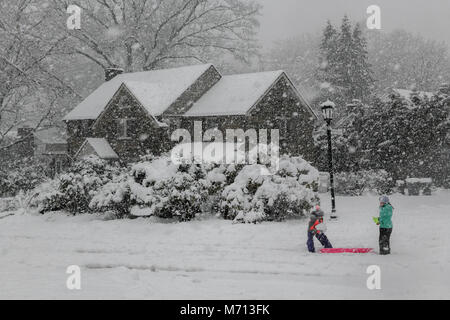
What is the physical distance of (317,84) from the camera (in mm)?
53594

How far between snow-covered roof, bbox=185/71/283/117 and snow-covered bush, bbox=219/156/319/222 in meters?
10.8

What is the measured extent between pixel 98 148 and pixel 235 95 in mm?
8936

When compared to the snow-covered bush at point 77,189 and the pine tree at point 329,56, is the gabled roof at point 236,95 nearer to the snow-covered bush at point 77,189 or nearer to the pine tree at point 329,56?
the snow-covered bush at point 77,189

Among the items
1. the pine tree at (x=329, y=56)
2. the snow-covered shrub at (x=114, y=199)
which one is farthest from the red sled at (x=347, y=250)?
the pine tree at (x=329, y=56)

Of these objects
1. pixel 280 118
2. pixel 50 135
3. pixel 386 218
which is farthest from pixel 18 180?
pixel 50 135

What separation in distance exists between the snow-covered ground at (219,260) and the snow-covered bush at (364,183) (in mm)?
6840

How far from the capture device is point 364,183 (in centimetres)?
2595

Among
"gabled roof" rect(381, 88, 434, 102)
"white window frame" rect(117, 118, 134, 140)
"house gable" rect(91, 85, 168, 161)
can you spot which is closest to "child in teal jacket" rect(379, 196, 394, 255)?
"gabled roof" rect(381, 88, 434, 102)

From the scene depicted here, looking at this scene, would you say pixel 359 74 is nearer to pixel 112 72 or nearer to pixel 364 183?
pixel 112 72

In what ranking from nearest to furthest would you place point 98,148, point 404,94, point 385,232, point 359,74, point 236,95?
point 385,232, point 236,95, point 98,148, point 404,94, point 359,74
